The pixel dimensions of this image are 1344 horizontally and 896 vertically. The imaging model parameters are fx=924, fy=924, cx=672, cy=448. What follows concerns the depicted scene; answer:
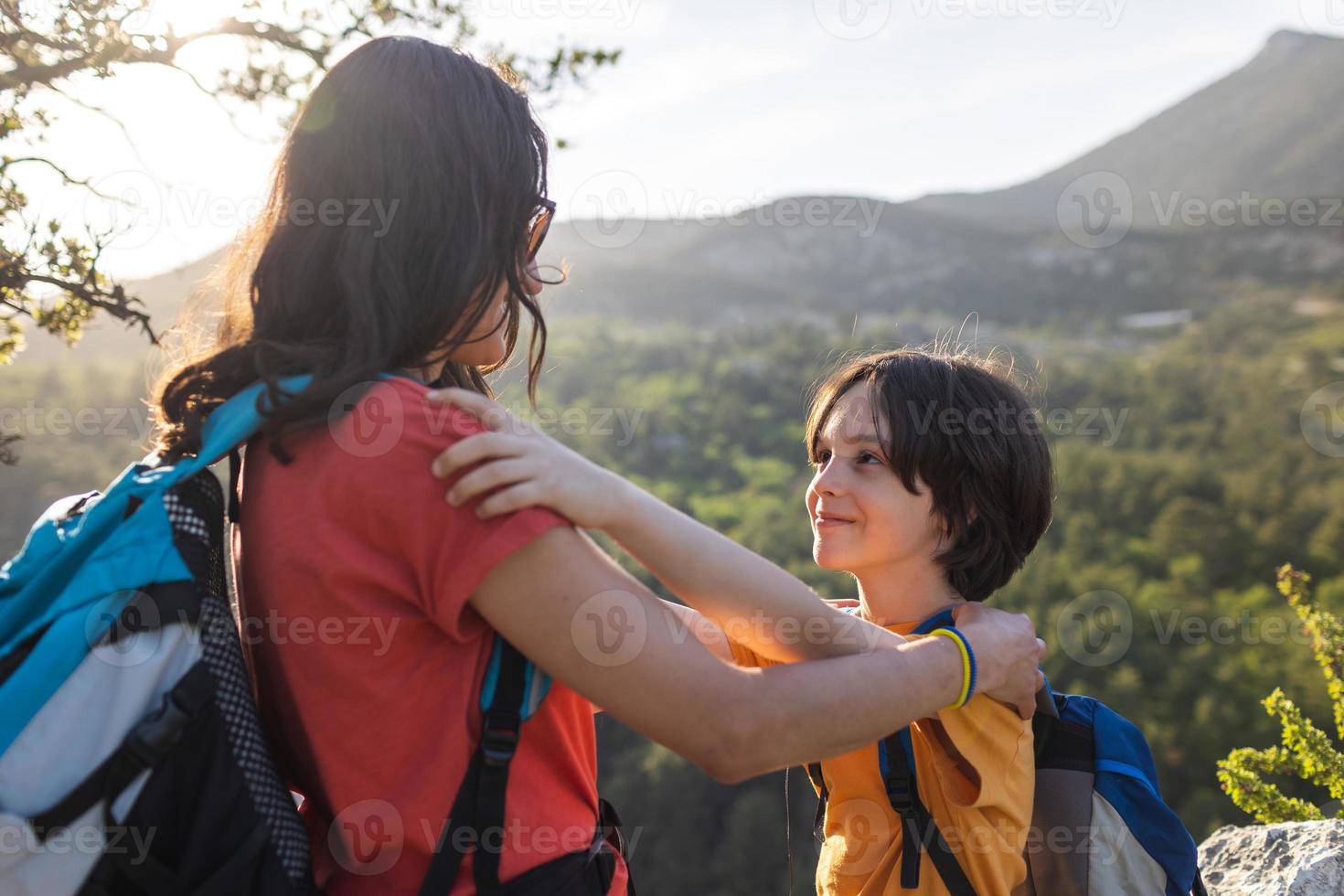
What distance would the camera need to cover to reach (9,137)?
2.75 m

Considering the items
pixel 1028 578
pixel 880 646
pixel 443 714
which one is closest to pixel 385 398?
pixel 443 714

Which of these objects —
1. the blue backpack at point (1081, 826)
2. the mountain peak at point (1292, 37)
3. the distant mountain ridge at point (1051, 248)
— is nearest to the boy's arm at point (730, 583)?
the blue backpack at point (1081, 826)

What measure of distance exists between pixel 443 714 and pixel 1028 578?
34457 millimetres

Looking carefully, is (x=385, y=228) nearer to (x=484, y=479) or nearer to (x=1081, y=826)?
(x=484, y=479)

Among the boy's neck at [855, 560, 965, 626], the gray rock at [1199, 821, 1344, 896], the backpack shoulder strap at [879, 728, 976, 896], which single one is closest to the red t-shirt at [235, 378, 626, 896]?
the backpack shoulder strap at [879, 728, 976, 896]

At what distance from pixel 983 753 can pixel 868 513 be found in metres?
0.58

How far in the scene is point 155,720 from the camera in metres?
1.05

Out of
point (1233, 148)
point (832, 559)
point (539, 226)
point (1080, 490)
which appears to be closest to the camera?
point (539, 226)

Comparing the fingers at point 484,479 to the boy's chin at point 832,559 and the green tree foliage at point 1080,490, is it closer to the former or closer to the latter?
the green tree foliage at point 1080,490

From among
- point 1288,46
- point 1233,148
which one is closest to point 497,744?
point 1233,148

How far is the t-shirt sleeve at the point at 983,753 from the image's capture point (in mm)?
1707

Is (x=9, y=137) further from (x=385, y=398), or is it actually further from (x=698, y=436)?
(x=698, y=436)

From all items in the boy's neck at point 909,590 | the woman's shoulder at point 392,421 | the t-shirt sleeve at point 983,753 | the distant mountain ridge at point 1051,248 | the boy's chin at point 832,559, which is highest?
the distant mountain ridge at point 1051,248

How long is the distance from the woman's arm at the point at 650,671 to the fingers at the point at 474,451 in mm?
113
